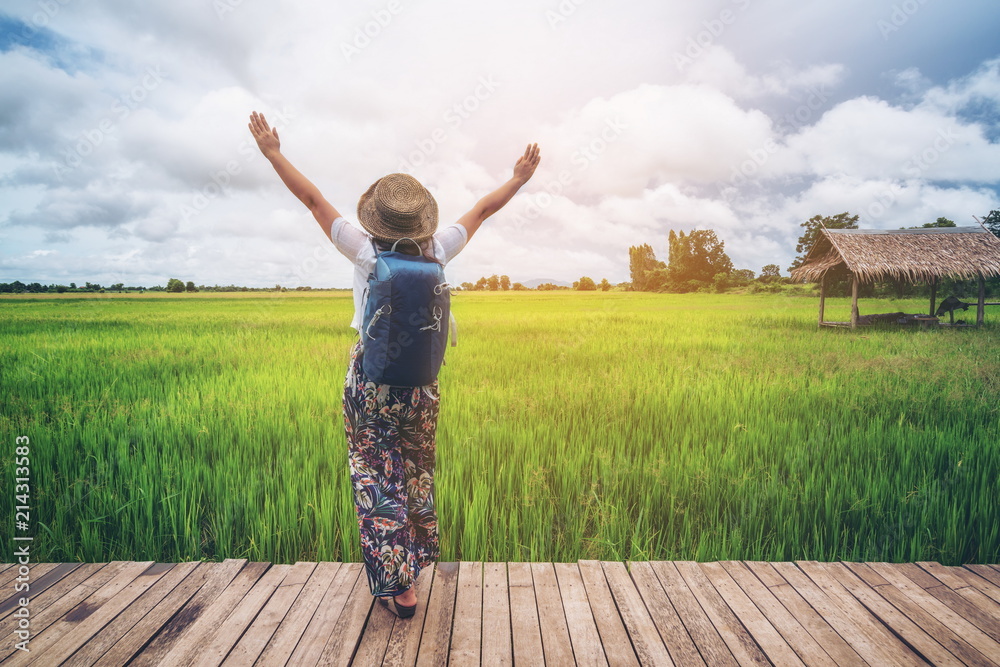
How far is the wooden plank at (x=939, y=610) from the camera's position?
1747 mm

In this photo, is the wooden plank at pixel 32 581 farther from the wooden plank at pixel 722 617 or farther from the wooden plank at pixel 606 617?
the wooden plank at pixel 722 617

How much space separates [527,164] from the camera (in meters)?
2.48

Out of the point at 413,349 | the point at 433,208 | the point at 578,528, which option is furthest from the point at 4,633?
the point at 578,528

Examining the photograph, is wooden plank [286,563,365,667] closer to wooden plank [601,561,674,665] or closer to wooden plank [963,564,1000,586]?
wooden plank [601,561,674,665]

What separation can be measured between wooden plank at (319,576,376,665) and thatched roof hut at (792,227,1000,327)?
578 inches

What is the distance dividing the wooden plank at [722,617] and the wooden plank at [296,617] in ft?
5.01

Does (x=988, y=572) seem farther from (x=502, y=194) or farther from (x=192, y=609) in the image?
(x=192, y=609)

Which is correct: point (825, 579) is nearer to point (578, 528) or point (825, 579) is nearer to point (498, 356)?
point (578, 528)

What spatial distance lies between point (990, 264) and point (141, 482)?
1975 centimetres

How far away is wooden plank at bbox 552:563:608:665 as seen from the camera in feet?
5.43

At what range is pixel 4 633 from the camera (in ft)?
5.71

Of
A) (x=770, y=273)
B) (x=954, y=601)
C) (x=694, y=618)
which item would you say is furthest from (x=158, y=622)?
(x=770, y=273)

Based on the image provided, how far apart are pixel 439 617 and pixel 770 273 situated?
163 feet

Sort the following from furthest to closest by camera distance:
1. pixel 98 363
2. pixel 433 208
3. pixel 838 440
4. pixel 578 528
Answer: pixel 98 363, pixel 838 440, pixel 578 528, pixel 433 208
